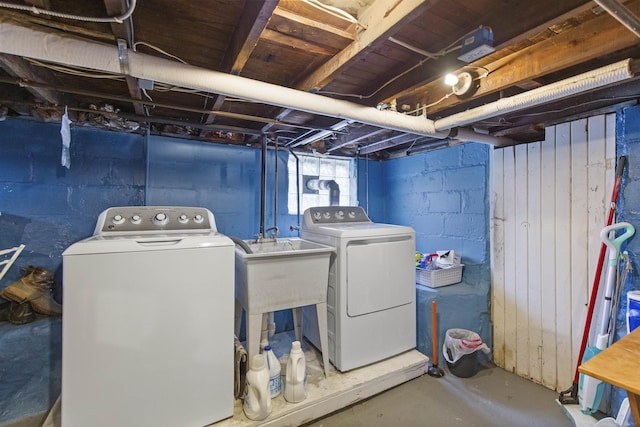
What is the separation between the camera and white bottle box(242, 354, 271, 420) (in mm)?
1654

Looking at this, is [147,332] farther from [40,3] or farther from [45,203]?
[45,203]

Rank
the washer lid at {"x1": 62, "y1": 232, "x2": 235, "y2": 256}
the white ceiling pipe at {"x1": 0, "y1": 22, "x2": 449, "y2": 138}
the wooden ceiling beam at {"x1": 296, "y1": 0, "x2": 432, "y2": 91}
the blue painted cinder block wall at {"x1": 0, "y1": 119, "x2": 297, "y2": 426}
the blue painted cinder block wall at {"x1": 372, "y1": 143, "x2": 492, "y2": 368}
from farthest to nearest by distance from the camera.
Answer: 1. the blue painted cinder block wall at {"x1": 372, "y1": 143, "x2": 492, "y2": 368}
2. the blue painted cinder block wall at {"x1": 0, "y1": 119, "x2": 297, "y2": 426}
3. the washer lid at {"x1": 62, "y1": 232, "x2": 235, "y2": 256}
4. the white ceiling pipe at {"x1": 0, "y1": 22, "x2": 449, "y2": 138}
5. the wooden ceiling beam at {"x1": 296, "y1": 0, "x2": 432, "y2": 91}

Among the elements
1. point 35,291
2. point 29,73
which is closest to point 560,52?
point 29,73

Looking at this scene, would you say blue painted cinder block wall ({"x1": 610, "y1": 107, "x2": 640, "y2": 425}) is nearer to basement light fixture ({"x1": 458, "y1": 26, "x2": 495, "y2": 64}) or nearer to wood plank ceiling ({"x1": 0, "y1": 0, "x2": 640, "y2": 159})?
wood plank ceiling ({"x1": 0, "y1": 0, "x2": 640, "y2": 159})

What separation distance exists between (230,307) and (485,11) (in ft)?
6.17

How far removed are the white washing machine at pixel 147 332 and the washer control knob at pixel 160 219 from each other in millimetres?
252

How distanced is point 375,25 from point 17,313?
2821mm

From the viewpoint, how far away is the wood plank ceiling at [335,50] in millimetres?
1121

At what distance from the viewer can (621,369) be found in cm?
109

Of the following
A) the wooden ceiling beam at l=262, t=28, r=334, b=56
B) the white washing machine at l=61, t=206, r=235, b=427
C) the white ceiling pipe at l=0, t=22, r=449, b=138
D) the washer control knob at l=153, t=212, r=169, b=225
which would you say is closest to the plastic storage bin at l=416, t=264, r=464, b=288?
the white ceiling pipe at l=0, t=22, r=449, b=138

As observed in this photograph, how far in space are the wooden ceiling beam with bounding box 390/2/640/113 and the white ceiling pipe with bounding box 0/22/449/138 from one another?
0.70 metres

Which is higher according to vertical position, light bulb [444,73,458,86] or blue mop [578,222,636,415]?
light bulb [444,73,458,86]

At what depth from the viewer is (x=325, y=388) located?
6.38 ft

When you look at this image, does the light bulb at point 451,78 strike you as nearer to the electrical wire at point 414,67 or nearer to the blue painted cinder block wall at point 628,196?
the electrical wire at point 414,67
